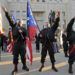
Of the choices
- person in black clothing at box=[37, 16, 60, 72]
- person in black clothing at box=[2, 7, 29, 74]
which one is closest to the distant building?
person in black clothing at box=[37, 16, 60, 72]

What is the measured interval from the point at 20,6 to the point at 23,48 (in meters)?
69.2

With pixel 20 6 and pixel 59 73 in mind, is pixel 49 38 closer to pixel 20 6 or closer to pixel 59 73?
pixel 59 73

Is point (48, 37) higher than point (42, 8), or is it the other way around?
point (48, 37)

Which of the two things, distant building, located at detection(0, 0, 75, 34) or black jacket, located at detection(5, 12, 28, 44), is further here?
distant building, located at detection(0, 0, 75, 34)

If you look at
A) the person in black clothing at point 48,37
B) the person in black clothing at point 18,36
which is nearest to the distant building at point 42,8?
the person in black clothing at point 48,37

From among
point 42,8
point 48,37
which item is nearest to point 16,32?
point 48,37

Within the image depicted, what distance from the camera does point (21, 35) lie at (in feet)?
49.5

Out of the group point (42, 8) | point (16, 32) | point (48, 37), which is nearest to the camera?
point (16, 32)

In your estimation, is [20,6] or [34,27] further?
[20,6]

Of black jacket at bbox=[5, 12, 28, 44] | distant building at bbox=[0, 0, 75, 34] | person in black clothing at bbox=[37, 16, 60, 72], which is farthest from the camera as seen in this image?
distant building at bbox=[0, 0, 75, 34]

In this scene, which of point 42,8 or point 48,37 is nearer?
point 48,37

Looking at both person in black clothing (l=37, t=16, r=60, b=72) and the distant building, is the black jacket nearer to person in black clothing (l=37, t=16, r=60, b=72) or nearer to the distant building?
person in black clothing (l=37, t=16, r=60, b=72)

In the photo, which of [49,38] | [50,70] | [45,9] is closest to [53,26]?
[49,38]

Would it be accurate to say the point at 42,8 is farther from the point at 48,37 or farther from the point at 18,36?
the point at 18,36
